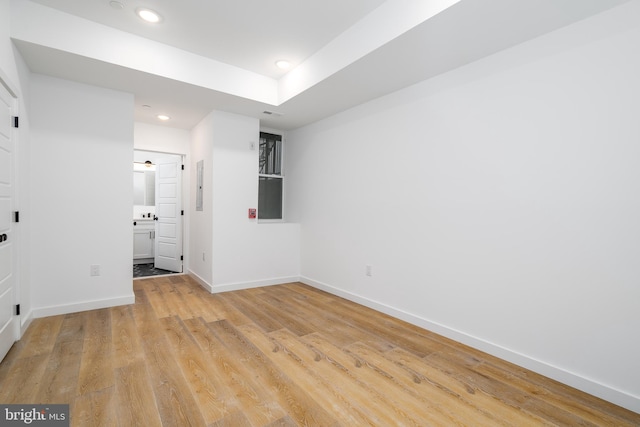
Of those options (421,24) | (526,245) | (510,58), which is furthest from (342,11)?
(526,245)

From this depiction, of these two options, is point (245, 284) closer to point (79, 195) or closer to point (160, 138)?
point (79, 195)

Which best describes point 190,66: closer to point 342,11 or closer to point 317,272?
point 342,11

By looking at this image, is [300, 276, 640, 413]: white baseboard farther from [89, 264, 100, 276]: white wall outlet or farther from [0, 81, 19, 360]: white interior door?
[0, 81, 19, 360]: white interior door

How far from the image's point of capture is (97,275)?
3553 mm

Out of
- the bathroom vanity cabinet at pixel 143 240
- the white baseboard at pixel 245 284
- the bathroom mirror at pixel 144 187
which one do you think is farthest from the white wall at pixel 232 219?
the bathroom mirror at pixel 144 187

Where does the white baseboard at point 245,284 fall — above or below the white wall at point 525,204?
below

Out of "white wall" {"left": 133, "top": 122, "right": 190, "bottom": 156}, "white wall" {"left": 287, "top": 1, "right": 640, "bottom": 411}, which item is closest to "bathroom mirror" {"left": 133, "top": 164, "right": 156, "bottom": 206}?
"white wall" {"left": 133, "top": 122, "right": 190, "bottom": 156}

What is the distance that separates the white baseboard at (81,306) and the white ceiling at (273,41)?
8.16 ft

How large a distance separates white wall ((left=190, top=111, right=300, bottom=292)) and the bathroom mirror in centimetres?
277

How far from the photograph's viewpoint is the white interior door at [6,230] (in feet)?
7.72

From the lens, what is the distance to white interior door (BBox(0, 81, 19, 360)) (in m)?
2.35

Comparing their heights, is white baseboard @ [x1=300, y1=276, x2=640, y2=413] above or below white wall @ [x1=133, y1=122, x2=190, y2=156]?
below

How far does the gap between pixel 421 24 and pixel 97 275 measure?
13.7ft

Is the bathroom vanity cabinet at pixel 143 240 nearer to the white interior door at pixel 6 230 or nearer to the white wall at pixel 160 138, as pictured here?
the white wall at pixel 160 138
